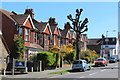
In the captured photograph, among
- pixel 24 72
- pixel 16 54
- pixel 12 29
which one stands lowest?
pixel 24 72

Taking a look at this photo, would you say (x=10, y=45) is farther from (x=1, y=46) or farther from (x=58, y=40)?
(x=58, y=40)

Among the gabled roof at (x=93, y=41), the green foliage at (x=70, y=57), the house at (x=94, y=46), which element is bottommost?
the green foliage at (x=70, y=57)

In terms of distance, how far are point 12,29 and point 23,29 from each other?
5.68 feet

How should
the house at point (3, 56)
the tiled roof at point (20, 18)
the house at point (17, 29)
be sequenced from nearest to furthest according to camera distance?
the house at point (3, 56)
the house at point (17, 29)
the tiled roof at point (20, 18)

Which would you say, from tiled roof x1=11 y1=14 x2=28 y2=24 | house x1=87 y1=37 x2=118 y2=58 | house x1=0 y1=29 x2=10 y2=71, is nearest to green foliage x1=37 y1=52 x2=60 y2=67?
house x1=0 y1=29 x2=10 y2=71

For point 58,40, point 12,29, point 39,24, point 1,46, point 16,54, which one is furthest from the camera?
point 58,40

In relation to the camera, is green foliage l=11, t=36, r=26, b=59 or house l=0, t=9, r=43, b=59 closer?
green foliage l=11, t=36, r=26, b=59

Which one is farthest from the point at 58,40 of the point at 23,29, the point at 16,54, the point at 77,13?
the point at 16,54

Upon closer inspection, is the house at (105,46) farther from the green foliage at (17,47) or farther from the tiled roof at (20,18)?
the green foliage at (17,47)

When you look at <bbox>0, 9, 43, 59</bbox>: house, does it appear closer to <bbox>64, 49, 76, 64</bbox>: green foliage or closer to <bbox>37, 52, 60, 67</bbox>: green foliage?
<bbox>37, 52, 60, 67</bbox>: green foliage

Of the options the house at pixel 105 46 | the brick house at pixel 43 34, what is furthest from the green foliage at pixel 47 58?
the house at pixel 105 46

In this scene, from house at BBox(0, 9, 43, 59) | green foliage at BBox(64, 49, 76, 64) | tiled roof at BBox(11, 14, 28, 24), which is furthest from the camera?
green foliage at BBox(64, 49, 76, 64)

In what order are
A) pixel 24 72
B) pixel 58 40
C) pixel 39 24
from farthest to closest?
pixel 58 40, pixel 39 24, pixel 24 72

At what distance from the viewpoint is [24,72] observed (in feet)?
90.8
